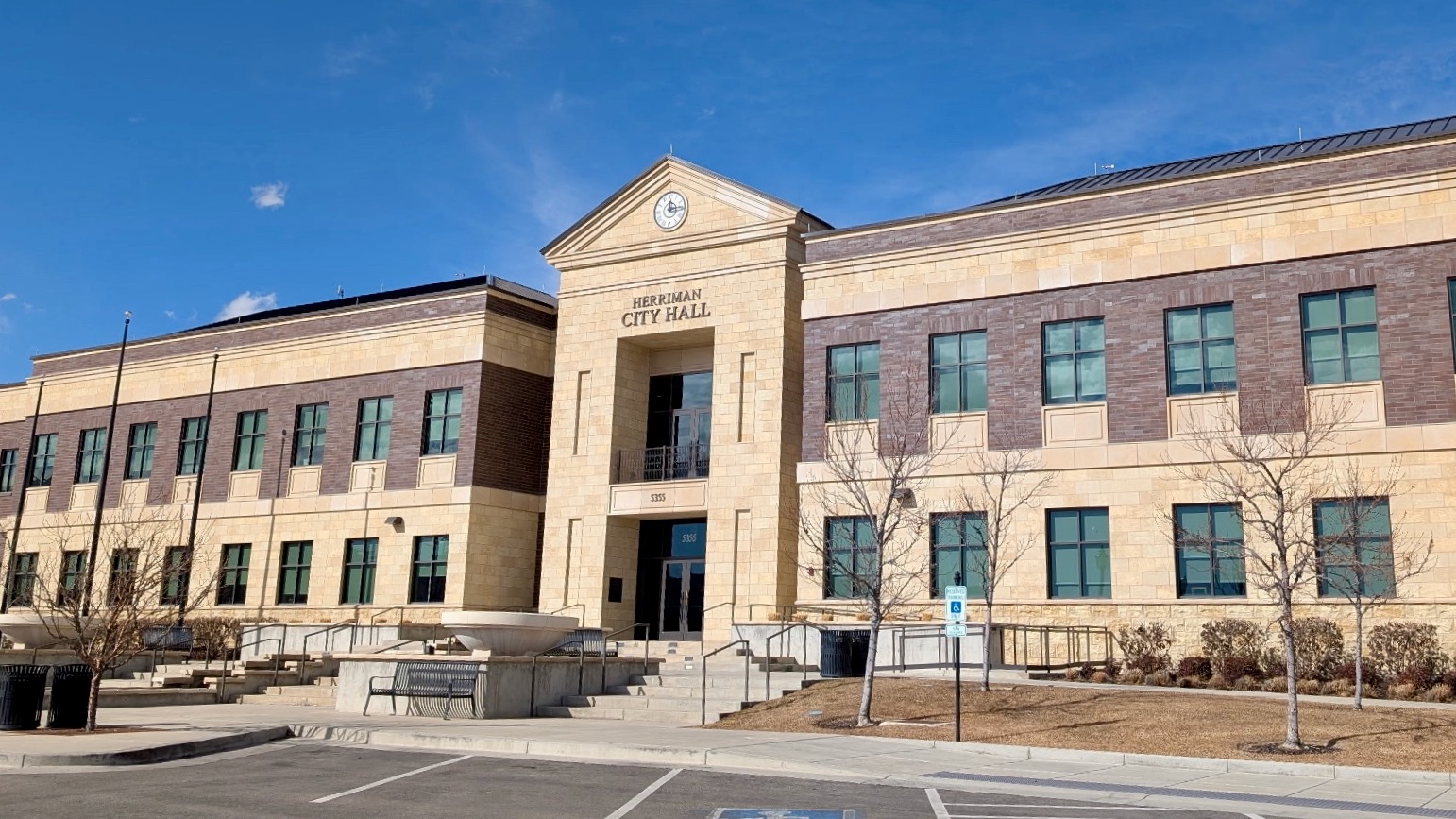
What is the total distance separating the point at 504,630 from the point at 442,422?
49.9 ft

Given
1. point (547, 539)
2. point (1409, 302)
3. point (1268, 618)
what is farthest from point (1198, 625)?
point (547, 539)

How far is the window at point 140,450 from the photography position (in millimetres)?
44281

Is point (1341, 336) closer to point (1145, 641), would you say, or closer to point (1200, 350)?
point (1200, 350)

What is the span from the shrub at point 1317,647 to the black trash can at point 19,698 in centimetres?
2201

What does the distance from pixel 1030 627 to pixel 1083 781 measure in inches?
498

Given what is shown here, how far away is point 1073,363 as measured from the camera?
2912 cm

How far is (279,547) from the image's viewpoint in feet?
132

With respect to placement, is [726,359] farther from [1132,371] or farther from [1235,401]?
[1235,401]

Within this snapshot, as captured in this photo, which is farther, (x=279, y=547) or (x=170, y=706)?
(x=279, y=547)

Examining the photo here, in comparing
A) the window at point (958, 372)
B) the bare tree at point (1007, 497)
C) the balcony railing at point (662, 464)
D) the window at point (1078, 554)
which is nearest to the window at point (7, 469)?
the balcony railing at point (662, 464)

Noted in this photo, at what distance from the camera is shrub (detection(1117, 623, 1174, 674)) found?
85.5ft

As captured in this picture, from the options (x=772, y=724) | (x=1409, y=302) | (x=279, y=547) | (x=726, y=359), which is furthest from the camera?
(x=279, y=547)

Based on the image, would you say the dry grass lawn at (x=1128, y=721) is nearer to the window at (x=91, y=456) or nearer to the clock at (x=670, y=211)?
the clock at (x=670, y=211)

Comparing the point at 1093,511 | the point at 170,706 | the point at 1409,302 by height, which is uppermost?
the point at 1409,302
